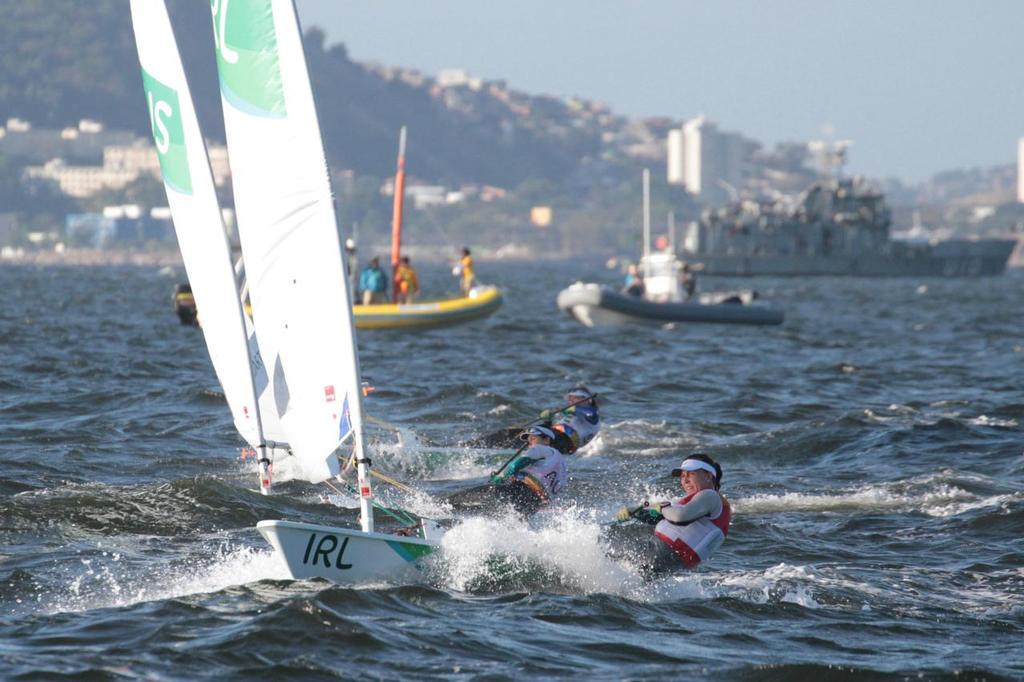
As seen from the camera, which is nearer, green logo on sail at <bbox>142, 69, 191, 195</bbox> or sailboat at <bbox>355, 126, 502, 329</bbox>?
green logo on sail at <bbox>142, 69, 191, 195</bbox>

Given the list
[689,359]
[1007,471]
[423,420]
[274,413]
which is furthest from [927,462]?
[689,359]

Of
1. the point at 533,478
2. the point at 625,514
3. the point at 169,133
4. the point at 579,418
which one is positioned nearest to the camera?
the point at 169,133

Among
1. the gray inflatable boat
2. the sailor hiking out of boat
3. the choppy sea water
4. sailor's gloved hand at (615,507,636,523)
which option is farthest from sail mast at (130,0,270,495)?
the gray inflatable boat

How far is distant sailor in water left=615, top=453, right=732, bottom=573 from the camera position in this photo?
37.0 feet

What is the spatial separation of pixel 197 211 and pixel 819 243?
11338 centimetres

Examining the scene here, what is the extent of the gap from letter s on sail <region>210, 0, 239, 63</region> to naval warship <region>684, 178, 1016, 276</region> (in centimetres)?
10949

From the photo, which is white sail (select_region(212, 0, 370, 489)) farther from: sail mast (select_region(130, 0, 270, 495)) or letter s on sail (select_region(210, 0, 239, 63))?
sail mast (select_region(130, 0, 270, 495))

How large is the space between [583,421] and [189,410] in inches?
300

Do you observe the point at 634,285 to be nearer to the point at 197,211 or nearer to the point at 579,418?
the point at 579,418

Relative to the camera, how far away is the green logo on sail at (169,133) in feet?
36.5

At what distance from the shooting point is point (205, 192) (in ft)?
35.9

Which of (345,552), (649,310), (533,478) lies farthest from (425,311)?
(345,552)

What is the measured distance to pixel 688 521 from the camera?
11.3 m

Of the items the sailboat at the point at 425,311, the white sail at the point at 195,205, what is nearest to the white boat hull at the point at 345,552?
the white sail at the point at 195,205
